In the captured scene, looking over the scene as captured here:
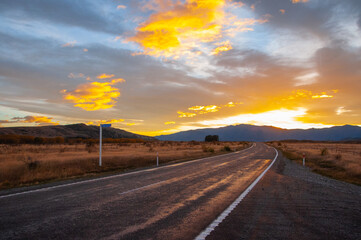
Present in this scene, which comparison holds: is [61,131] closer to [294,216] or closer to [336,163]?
[336,163]

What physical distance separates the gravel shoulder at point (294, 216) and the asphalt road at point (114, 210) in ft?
2.07

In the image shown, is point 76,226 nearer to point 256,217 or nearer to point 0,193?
point 256,217

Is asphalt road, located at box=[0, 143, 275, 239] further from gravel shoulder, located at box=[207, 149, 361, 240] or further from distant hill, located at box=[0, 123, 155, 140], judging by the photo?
distant hill, located at box=[0, 123, 155, 140]

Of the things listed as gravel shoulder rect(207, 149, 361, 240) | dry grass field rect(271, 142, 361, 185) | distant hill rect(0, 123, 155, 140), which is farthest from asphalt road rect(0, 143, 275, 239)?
distant hill rect(0, 123, 155, 140)

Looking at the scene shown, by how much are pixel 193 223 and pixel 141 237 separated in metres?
1.36

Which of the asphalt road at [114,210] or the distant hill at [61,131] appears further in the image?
the distant hill at [61,131]

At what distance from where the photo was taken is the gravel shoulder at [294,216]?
16.5ft

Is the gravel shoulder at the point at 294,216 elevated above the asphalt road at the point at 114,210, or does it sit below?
below

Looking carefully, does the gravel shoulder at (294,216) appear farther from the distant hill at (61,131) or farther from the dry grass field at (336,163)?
the distant hill at (61,131)

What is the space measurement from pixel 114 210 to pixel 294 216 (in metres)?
4.53

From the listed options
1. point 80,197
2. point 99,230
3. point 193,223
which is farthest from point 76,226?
point 80,197

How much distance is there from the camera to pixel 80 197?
26.3ft

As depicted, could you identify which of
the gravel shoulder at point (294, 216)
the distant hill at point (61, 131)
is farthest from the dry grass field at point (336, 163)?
the distant hill at point (61, 131)

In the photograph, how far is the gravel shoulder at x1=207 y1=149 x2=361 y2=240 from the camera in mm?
5027
